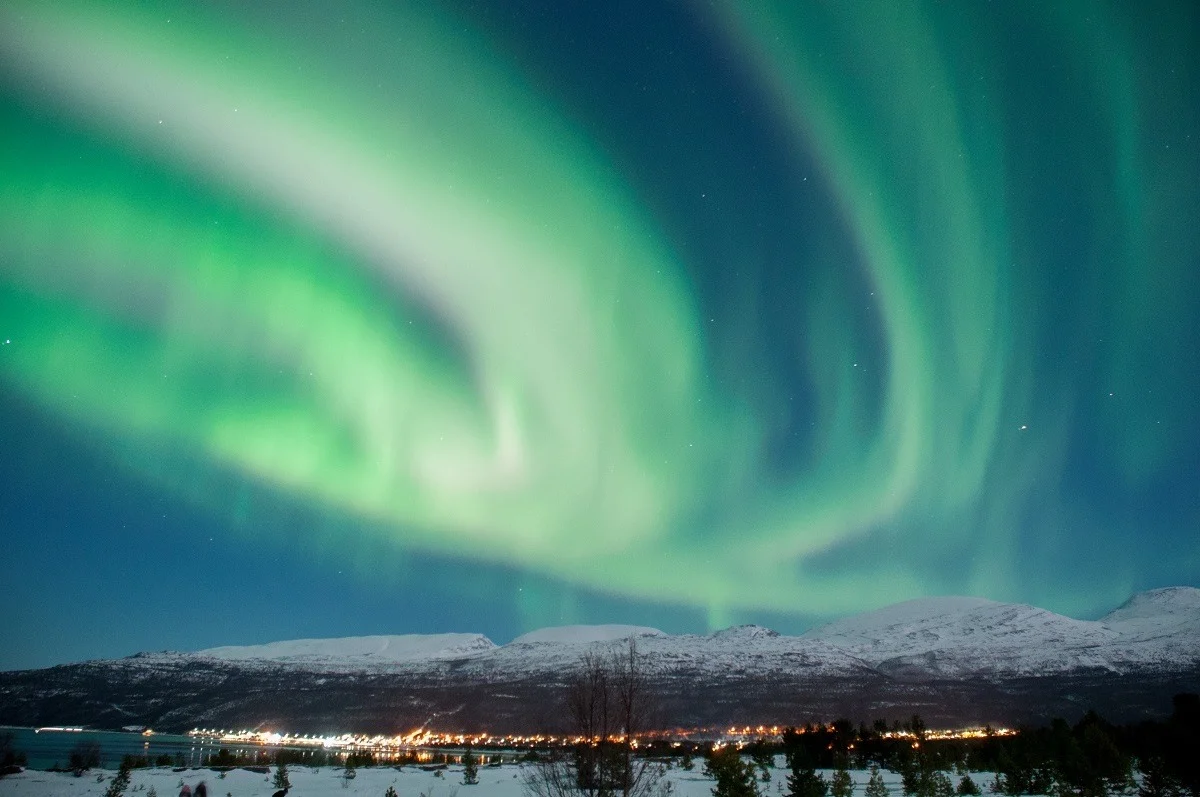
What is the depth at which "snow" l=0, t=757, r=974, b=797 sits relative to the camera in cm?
3791

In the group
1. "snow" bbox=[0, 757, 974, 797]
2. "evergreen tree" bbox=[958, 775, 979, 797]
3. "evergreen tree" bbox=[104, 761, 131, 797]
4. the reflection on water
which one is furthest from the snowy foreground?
the reflection on water

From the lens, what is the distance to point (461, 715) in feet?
542

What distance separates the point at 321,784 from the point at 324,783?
681 mm

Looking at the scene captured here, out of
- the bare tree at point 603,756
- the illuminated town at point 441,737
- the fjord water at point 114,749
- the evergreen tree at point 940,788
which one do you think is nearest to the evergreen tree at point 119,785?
the fjord water at point 114,749

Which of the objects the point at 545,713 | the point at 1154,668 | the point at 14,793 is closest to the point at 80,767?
the point at 14,793

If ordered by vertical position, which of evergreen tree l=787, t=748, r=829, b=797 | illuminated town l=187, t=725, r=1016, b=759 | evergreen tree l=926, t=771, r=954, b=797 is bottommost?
illuminated town l=187, t=725, r=1016, b=759

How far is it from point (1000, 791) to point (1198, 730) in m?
12.2

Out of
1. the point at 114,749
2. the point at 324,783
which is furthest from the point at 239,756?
the point at 114,749

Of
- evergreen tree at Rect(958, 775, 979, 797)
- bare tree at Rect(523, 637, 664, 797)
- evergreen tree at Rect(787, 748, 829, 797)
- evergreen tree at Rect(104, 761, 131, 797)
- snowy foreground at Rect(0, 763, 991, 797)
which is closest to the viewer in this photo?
bare tree at Rect(523, 637, 664, 797)

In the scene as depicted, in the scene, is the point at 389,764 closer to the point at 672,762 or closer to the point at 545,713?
the point at 672,762

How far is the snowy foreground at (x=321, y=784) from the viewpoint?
37.9 m

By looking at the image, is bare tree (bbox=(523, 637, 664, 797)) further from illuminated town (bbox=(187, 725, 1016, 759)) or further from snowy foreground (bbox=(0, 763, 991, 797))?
illuminated town (bbox=(187, 725, 1016, 759))

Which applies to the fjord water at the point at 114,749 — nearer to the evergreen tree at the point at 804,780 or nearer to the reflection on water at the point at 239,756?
the reflection on water at the point at 239,756

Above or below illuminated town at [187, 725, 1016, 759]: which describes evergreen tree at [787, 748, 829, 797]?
above
